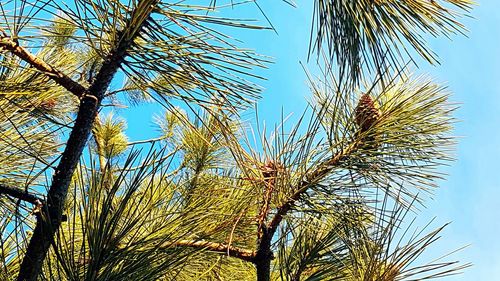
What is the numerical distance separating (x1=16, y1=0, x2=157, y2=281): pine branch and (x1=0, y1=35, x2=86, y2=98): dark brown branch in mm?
23

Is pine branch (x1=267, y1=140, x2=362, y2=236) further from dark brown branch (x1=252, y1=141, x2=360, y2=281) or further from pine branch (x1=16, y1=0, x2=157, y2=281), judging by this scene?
pine branch (x1=16, y1=0, x2=157, y2=281)

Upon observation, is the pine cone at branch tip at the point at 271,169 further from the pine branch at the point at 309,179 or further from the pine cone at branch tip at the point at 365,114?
the pine cone at branch tip at the point at 365,114

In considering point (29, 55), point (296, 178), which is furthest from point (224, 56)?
point (296, 178)

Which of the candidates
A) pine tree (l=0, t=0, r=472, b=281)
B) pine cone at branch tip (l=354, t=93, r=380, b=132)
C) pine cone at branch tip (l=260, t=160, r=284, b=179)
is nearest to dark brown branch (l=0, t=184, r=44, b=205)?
pine tree (l=0, t=0, r=472, b=281)

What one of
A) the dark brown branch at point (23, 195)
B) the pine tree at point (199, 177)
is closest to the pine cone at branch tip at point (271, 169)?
the pine tree at point (199, 177)

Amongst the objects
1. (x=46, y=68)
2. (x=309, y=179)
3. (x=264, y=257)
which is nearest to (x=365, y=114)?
(x=309, y=179)

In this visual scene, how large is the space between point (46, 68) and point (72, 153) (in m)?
0.13

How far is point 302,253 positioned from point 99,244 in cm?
57

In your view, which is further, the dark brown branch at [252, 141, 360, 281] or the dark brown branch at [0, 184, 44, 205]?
the dark brown branch at [252, 141, 360, 281]

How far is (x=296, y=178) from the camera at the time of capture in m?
1.09

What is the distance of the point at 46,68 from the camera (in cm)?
73

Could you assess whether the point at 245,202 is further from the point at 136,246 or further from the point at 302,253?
the point at 136,246

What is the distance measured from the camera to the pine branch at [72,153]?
25.5 inches

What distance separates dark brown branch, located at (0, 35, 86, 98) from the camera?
0.71m
